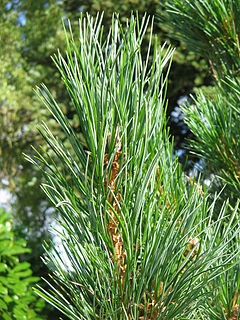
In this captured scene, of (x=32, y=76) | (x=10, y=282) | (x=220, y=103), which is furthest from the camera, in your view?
(x=32, y=76)

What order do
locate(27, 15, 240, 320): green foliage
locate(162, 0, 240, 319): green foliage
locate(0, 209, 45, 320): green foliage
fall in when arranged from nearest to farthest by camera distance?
locate(27, 15, 240, 320): green foliage, locate(162, 0, 240, 319): green foliage, locate(0, 209, 45, 320): green foliage

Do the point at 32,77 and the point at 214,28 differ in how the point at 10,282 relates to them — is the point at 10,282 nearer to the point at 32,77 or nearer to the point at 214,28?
the point at 214,28

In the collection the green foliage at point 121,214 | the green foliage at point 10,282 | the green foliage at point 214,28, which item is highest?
the green foliage at point 214,28

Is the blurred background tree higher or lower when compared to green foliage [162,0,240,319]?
lower

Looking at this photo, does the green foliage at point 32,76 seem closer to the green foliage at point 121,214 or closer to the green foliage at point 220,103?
the green foliage at point 220,103

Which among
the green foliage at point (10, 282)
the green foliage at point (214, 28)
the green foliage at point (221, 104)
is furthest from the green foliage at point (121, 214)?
the green foliage at point (10, 282)

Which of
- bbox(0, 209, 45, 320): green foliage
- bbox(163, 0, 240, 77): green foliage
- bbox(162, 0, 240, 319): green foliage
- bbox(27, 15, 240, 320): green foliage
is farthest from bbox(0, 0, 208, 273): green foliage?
bbox(27, 15, 240, 320): green foliage

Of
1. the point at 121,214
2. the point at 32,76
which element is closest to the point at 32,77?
the point at 32,76

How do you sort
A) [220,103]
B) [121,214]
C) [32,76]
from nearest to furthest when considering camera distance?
[121,214] → [220,103] → [32,76]

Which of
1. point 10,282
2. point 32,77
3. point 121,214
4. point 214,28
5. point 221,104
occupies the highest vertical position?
point 214,28

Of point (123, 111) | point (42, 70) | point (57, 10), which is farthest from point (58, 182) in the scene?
point (57, 10)

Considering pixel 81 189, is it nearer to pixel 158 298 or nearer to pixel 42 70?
pixel 158 298

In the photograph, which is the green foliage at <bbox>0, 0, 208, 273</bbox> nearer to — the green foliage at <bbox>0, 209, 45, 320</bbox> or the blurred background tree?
the blurred background tree
